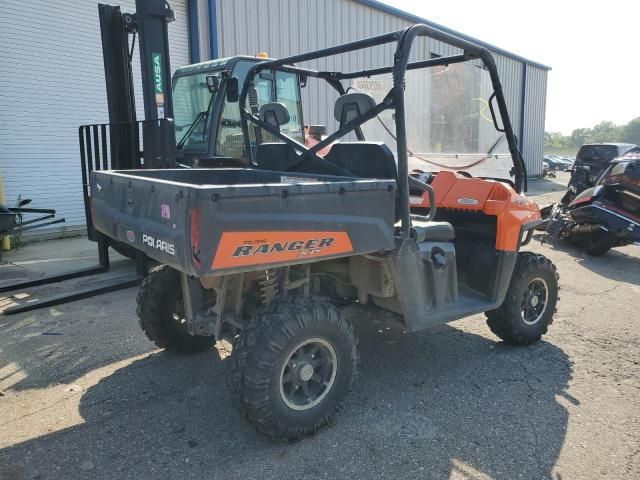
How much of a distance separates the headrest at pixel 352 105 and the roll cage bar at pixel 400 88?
0.18 feet

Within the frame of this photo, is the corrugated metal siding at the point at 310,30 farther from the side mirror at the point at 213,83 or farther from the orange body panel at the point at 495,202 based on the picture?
the orange body panel at the point at 495,202

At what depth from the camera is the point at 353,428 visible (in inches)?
114

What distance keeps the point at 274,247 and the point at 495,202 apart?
1.95 m

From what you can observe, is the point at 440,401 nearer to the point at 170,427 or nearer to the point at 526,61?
the point at 170,427

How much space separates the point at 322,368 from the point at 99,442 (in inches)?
48.8

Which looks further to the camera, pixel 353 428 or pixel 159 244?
pixel 353 428

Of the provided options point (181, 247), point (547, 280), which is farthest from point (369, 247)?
point (547, 280)

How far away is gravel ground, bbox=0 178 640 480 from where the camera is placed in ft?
8.44

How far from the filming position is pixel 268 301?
298 cm

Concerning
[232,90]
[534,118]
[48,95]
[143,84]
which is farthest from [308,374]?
[534,118]

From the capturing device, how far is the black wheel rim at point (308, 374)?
2762mm

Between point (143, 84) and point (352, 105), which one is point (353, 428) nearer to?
point (352, 105)

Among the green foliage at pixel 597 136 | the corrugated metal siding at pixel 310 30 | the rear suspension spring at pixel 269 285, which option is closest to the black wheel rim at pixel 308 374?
the rear suspension spring at pixel 269 285

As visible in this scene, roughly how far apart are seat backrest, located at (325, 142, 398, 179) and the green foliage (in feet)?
201
